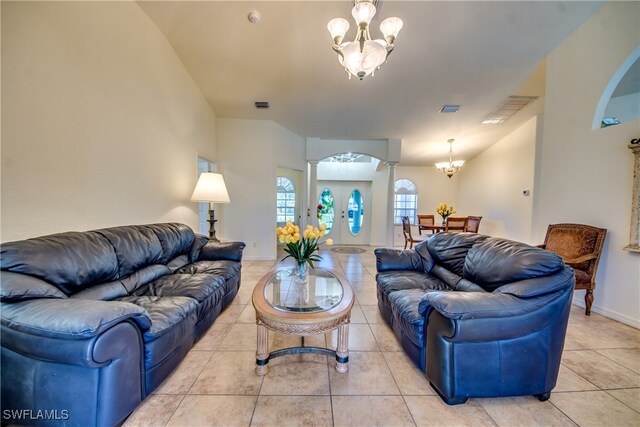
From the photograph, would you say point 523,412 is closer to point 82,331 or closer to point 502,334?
point 502,334

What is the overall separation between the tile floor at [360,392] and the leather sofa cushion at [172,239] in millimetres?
1036

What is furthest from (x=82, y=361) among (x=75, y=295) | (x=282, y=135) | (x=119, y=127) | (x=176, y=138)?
(x=282, y=135)

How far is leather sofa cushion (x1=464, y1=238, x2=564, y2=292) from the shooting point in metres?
1.50

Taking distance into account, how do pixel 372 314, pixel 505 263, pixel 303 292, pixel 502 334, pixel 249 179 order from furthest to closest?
pixel 249 179
pixel 372 314
pixel 303 292
pixel 505 263
pixel 502 334

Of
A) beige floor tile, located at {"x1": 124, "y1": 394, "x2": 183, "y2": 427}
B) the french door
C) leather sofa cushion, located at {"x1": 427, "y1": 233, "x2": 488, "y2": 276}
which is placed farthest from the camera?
the french door

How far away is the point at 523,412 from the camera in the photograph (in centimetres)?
139

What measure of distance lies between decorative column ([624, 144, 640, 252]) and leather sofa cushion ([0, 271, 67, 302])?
4.70 meters

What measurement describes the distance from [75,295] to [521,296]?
9.05 feet

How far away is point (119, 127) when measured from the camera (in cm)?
238

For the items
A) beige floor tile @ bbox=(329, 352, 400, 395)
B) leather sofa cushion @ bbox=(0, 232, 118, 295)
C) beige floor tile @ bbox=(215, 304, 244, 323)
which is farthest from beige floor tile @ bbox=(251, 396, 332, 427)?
leather sofa cushion @ bbox=(0, 232, 118, 295)

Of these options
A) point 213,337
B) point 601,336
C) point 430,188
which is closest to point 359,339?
point 213,337

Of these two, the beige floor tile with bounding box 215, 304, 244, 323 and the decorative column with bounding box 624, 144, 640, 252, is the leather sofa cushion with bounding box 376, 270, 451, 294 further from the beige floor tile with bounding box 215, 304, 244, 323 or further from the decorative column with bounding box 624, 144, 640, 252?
the decorative column with bounding box 624, 144, 640, 252

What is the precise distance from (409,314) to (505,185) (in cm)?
560

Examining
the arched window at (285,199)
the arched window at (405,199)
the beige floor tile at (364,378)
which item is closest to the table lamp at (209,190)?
the beige floor tile at (364,378)
